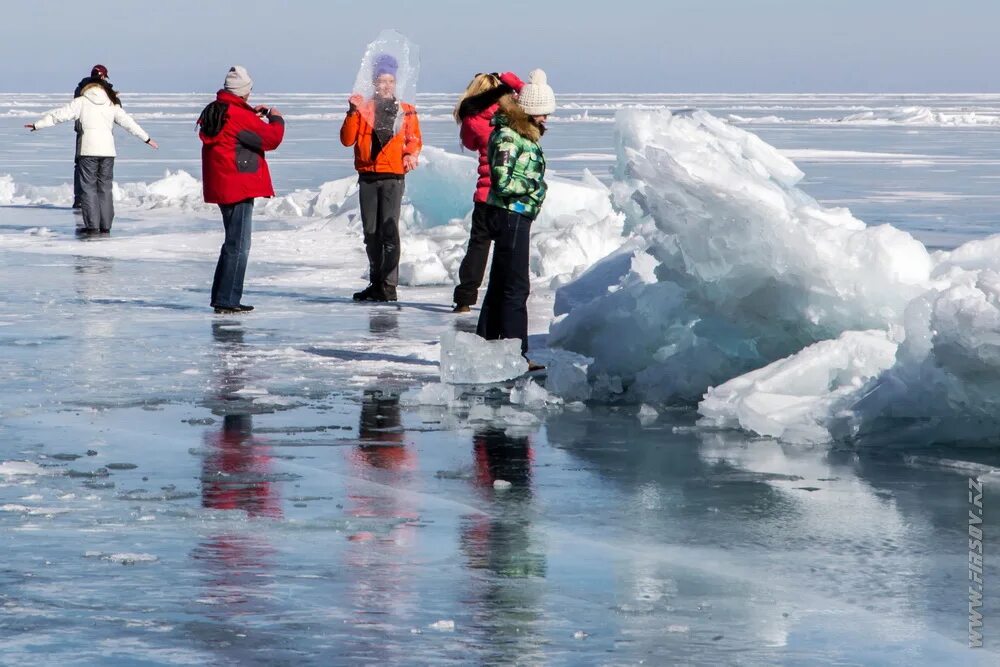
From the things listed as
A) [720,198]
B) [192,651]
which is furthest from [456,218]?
[192,651]

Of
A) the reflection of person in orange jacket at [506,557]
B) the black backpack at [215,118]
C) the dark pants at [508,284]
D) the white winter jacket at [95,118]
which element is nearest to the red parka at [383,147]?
the black backpack at [215,118]

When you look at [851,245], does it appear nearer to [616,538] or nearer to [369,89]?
[616,538]

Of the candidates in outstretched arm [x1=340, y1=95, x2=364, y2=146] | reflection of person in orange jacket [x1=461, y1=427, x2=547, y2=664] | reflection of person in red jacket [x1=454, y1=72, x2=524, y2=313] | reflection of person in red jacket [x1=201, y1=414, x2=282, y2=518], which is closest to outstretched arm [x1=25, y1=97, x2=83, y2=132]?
outstretched arm [x1=340, y1=95, x2=364, y2=146]

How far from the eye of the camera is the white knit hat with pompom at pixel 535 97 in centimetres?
902

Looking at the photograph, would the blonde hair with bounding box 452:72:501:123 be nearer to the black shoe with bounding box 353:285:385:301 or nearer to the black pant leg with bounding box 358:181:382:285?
the black pant leg with bounding box 358:181:382:285

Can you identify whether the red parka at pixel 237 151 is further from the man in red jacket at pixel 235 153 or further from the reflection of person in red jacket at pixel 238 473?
the reflection of person in red jacket at pixel 238 473

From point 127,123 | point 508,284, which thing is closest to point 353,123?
point 508,284

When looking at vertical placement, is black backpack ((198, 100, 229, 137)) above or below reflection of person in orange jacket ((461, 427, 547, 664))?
above

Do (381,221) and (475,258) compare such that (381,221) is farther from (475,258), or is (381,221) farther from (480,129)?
(480,129)

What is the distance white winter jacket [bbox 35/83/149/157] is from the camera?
60.8ft

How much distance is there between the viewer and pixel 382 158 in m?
12.5

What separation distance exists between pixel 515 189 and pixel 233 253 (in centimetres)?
336

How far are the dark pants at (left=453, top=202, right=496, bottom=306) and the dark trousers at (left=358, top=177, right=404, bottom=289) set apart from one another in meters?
0.88

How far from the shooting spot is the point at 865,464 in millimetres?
6809
